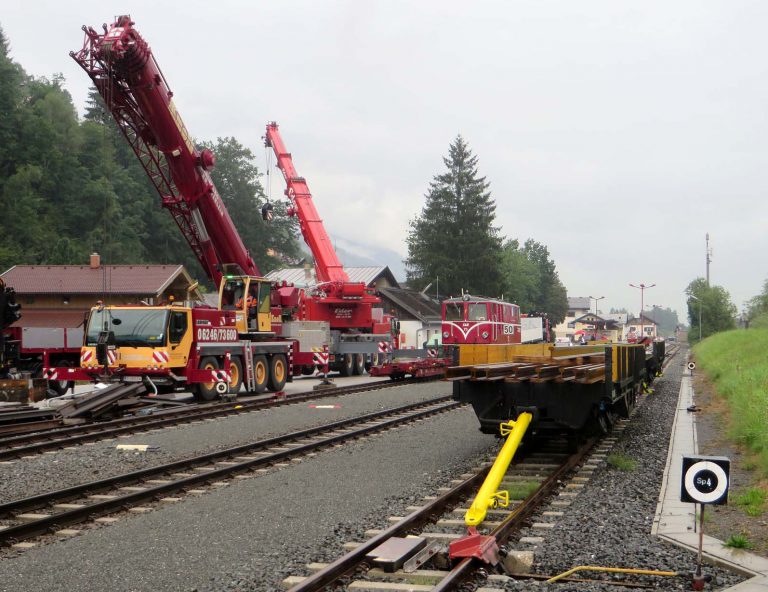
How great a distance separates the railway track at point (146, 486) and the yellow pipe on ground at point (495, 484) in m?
3.49

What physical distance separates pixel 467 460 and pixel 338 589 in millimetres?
5879

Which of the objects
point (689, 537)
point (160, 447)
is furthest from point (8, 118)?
point (689, 537)

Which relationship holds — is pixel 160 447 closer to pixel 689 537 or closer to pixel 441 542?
pixel 441 542

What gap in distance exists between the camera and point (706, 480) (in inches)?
257

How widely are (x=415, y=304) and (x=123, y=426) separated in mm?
49957

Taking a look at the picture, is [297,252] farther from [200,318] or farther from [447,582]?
[447,582]

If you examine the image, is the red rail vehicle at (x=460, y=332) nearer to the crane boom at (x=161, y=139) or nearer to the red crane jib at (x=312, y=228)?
the red crane jib at (x=312, y=228)

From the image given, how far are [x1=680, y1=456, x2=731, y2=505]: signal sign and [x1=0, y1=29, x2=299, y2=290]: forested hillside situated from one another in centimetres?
5248

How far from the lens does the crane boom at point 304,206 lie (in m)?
30.5

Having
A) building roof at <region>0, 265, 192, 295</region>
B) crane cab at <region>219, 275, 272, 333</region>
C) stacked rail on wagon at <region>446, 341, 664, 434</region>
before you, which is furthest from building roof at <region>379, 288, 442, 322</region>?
stacked rail on wagon at <region>446, 341, 664, 434</region>

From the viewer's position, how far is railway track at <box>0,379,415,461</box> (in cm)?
1304

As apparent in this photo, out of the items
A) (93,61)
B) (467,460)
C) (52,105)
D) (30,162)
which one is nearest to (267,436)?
(467,460)

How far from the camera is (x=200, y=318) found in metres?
20.3

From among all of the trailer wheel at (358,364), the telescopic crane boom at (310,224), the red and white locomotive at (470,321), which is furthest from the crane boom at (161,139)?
the red and white locomotive at (470,321)
